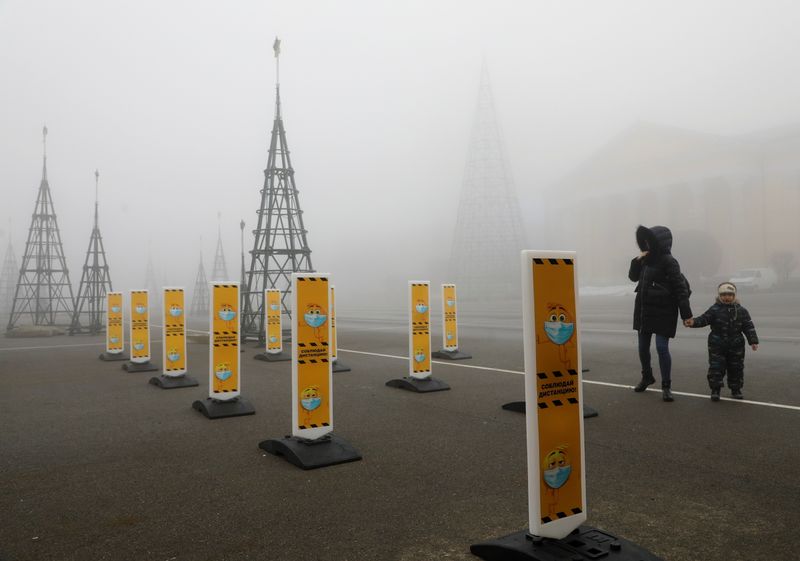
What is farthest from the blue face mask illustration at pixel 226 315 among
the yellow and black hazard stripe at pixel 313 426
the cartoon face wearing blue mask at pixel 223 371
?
the yellow and black hazard stripe at pixel 313 426

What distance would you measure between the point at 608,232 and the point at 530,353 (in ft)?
127

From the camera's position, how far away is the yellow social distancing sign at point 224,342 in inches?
292

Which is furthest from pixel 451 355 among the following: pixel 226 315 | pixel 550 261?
pixel 550 261

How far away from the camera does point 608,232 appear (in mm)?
39219

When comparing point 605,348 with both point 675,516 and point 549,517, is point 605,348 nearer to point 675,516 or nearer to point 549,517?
point 675,516

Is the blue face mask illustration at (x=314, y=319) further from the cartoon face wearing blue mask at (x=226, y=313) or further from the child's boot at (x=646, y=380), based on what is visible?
the child's boot at (x=646, y=380)

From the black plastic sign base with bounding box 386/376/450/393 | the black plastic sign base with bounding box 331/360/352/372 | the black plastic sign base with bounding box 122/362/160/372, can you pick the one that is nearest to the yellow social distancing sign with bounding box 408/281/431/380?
the black plastic sign base with bounding box 386/376/450/393

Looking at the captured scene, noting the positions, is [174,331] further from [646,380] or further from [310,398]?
[646,380]

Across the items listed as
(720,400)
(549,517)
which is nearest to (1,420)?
(549,517)

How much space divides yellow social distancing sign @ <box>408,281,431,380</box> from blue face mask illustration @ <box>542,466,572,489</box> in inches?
228

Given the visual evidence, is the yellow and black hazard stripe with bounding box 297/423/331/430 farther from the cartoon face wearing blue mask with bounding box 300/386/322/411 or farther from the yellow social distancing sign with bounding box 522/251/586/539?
the yellow social distancing sign with bounding box 522/251/586/539

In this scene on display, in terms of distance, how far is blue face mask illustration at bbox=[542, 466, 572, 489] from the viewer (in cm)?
302

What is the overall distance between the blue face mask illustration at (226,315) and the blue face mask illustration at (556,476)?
18.2 ft

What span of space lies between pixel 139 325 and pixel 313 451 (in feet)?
26.4
